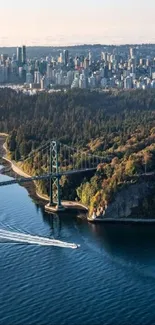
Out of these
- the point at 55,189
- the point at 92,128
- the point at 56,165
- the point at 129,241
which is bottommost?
the point at 129,241

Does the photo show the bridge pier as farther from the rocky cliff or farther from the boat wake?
the boat wake

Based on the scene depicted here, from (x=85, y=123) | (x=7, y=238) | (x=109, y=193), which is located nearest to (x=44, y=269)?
(x=7, y=238)

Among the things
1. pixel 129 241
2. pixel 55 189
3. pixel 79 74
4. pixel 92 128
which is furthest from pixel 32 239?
pixel 79 74

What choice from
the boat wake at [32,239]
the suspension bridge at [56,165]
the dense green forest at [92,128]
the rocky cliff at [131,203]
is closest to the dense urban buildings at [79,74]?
the dense green forest at [92,128]

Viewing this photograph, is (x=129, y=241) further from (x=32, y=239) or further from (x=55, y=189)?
(x=55, y=189)

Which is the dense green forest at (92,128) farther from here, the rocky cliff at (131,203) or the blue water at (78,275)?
the blue water at (78,275)

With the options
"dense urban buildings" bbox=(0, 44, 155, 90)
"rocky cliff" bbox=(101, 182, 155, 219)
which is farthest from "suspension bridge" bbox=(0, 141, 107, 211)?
"dense urban buildings" bbox=(0, 44, 155, 90)
